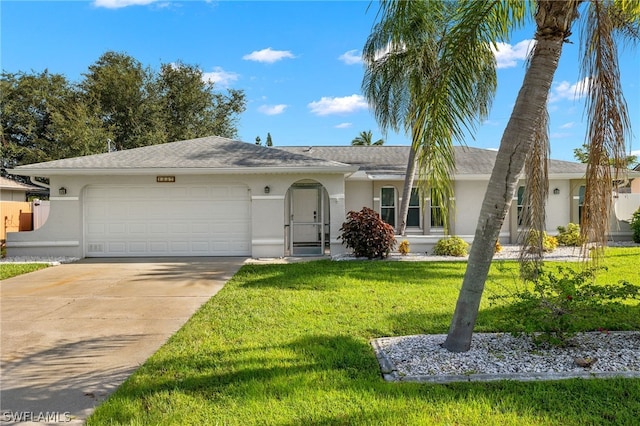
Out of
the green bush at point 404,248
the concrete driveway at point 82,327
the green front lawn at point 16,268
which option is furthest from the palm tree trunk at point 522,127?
the green front lawn at point 16,268

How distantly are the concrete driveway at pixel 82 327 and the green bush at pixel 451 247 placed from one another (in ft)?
21.2

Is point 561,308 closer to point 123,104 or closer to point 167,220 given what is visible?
point 167,220

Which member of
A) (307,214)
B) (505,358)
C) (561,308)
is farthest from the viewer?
(307,214)

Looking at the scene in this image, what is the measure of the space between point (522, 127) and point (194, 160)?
34.8 ft

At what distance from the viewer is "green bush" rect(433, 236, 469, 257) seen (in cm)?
1286

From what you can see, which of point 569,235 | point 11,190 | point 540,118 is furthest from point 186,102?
point 540,118

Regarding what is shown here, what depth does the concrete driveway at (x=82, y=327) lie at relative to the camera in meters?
3.80

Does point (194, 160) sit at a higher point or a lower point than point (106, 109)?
lower

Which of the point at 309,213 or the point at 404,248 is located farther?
the point at 309,213

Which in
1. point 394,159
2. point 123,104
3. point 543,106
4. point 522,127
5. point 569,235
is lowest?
point 569,235

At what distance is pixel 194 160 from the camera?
12.9 metres

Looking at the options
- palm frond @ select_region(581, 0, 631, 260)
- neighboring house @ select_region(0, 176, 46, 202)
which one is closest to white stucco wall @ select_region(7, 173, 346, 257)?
neighboring house @ select_region(0, 176, 46, 202)

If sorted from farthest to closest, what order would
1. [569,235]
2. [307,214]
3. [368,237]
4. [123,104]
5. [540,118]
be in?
[123,104] → [307,214] → [569,235] → [368,237] → [540,118]

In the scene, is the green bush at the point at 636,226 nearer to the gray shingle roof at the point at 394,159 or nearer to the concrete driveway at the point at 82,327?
the gray shingle roof at the point at 394,159
